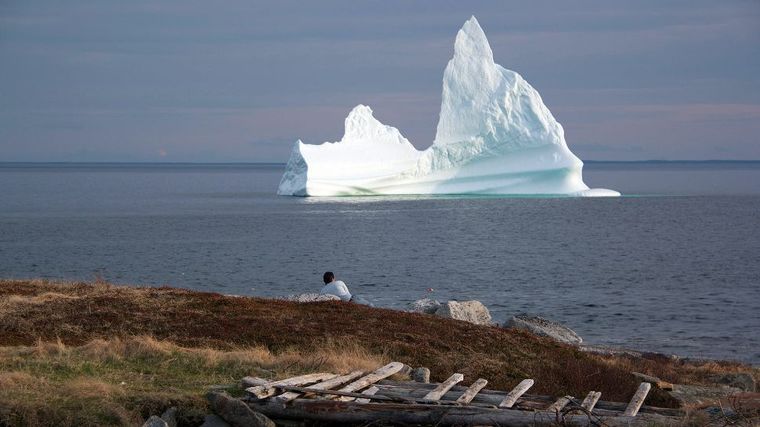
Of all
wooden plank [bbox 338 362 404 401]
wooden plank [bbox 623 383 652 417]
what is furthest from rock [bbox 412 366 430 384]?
wooden plank [bbox 623 383 652 417]

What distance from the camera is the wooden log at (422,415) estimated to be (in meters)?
9.05

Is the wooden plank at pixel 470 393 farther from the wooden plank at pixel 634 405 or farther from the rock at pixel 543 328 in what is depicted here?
the rock at pixel 543 328

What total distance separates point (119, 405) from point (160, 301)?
710cm

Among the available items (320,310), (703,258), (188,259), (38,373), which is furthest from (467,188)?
(38,373)

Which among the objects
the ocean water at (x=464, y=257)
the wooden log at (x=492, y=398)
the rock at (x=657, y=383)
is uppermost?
the wooden log at (x=492, y=398)

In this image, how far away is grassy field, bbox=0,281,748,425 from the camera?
395 inches

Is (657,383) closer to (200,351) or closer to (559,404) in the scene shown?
(559,404)

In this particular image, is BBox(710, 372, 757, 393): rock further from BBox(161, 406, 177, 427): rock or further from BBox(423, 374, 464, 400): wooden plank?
BBox(161, 406, 177, 427): rock

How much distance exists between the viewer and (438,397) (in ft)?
32.0

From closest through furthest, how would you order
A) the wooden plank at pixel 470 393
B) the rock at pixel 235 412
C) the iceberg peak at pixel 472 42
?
1. the rock at pixel 235 412
2. the wooden plank at pixel 470 393
3. the iceberg peak at pixel 472 42

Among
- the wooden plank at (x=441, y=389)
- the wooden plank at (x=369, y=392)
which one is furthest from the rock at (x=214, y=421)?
the wooden plank at (x=441, y=389)

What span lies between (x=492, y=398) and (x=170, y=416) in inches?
127

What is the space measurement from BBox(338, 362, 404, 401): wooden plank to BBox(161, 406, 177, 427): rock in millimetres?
1680

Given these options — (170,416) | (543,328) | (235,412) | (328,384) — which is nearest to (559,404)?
(328,384)
